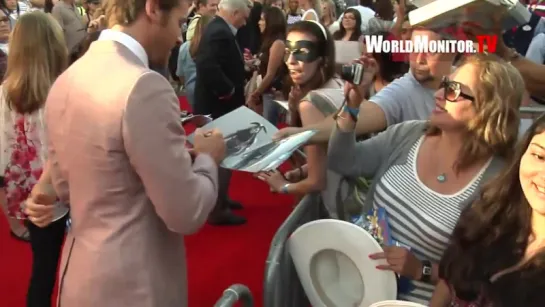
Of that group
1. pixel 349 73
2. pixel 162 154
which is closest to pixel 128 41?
pixel 162 154

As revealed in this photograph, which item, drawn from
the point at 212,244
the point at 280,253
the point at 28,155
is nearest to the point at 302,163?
the point at 280,253

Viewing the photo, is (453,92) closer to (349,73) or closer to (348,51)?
(349,73)

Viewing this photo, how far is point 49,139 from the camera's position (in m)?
1.50

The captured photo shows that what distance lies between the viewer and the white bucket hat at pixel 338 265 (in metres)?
1.59

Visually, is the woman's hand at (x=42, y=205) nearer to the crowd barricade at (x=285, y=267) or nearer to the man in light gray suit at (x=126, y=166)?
the man in light gray suit at (x=126, y=166)

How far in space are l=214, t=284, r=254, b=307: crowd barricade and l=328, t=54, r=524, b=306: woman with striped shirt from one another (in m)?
0.37

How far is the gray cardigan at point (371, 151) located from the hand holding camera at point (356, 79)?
0.37ft

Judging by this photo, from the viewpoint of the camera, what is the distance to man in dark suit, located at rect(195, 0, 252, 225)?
405 cm

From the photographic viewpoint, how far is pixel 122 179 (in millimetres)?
1338

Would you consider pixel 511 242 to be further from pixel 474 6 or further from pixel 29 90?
pixel 29 90

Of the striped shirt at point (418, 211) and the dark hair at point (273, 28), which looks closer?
the striped shirt at point (418, 211)

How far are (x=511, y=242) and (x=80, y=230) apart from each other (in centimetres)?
105

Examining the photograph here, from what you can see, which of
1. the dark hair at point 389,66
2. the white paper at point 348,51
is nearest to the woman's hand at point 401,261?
the dark hair at point 389,66

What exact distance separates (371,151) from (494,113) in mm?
411
